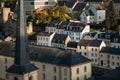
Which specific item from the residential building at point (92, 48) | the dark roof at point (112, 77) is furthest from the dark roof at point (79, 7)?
the dark roof at point (112, 77)

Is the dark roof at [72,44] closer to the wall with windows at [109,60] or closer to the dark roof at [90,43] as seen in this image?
the dark roof at [90,43]

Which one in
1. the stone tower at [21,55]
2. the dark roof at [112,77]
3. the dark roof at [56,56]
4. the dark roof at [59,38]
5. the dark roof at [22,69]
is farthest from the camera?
the dark roof at [59,38]

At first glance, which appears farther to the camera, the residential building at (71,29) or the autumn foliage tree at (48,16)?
the autumn foliage tree at (48,16)

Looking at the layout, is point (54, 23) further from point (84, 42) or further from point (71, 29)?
point (84, 42)

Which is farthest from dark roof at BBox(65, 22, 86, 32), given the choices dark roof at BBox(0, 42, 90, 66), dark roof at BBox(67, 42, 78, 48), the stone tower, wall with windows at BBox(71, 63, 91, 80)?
the stone tower

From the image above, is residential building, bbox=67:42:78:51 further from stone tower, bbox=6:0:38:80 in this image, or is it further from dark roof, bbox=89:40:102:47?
stone tower, bbox=6:0:38:80

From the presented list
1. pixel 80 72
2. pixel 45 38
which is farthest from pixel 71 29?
pixel 80 72

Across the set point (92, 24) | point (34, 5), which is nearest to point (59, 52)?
point (92, 24)

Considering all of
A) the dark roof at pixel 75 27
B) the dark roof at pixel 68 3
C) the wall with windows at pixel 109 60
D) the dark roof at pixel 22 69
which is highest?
the dark roof at pixel 68 3
